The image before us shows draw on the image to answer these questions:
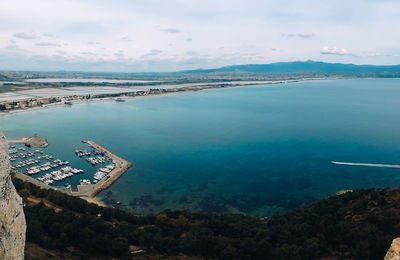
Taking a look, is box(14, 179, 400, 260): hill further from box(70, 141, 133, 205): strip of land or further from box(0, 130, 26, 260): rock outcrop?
box(0, 130, 26, 260): rock outcrop

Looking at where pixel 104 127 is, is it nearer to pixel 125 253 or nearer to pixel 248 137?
pixel 248 137

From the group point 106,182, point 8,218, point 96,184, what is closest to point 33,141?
point 96,184

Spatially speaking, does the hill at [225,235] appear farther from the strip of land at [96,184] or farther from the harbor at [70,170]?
the harbor at [70,170]

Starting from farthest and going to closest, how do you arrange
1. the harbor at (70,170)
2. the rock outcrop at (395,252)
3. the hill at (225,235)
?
the harbor at (70,170), the hill at (225,235), the rock outcrop at (395,252)

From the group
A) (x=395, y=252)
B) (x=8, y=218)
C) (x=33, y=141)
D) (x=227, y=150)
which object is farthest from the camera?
(x=33, y=141)

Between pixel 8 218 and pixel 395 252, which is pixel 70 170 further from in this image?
pixel 395 252

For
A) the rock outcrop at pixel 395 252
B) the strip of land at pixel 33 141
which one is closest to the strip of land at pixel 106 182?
the strip of land at pixel 33 141
